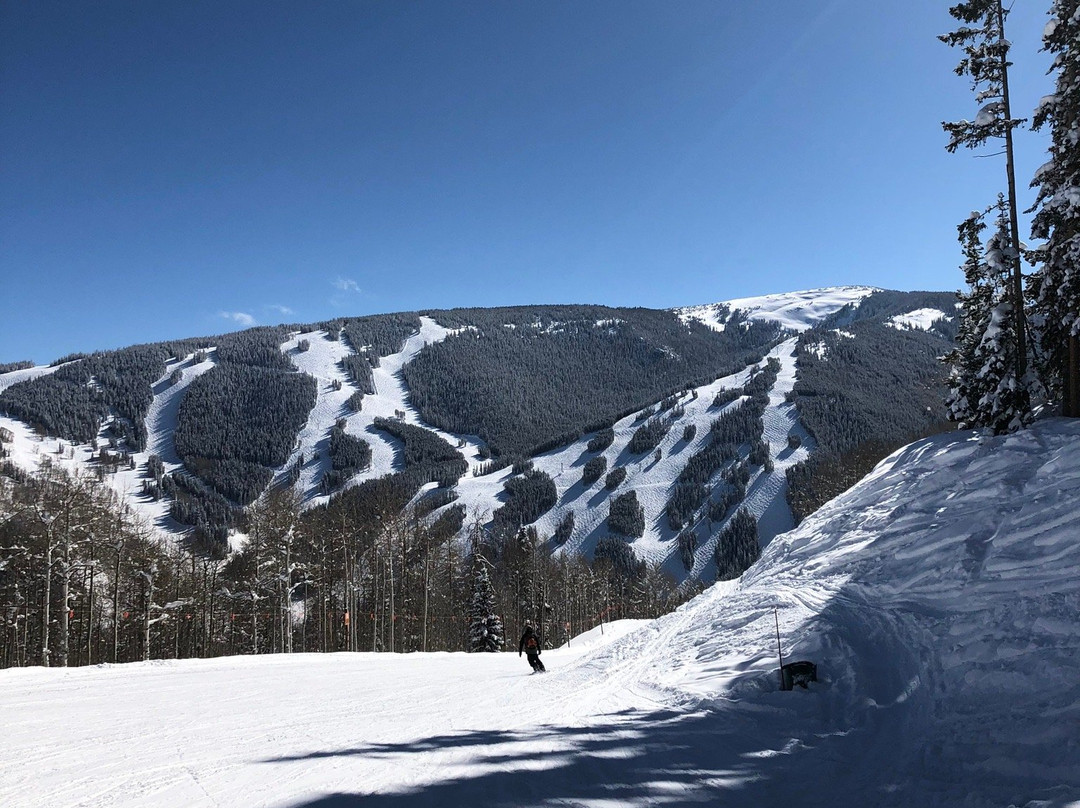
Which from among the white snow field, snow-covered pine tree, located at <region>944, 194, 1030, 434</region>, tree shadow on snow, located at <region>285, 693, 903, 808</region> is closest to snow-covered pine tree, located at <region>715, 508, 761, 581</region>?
snow-covered pine tree, located at <region>944, 194, 1030, 434</region>

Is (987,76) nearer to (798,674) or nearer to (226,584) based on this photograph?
(798,674)

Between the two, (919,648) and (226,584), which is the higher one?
(919,648)

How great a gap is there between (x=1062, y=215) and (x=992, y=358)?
408cm

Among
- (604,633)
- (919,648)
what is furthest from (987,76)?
(604,633)

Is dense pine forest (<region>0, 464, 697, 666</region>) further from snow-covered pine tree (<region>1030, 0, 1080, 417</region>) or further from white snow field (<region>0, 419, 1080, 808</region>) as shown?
snow-covered pine tree (<region>1030, 0, 1080, 417</region>)

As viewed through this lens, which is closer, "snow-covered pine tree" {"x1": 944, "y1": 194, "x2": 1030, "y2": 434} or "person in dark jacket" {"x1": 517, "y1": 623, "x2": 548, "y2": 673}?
"snow-covered pine tree" {"x1": 944, "y1": 194, "x2": 1030, "y2": 434}

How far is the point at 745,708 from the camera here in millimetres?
10531

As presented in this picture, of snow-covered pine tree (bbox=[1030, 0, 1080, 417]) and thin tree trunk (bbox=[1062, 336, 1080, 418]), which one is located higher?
snow-covered pine tree (bbox=[1030, 0, 1080, 417])

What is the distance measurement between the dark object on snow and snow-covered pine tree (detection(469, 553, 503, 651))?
37783 mm

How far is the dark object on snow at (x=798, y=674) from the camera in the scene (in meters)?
10.8

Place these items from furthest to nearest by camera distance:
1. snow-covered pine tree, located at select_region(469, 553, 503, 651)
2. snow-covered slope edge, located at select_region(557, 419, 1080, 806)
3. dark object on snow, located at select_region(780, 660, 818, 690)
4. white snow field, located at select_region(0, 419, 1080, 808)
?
snow-covered pine tree, located at select_region(469, 553, 503, 651) < dark object on snow, located at select_region(780, 660, 818, 690) < snow-covered slope edge, located at select_region(557, 419, 1080, 806) < white snow field, located at select_region(0, 419, 1080, 808)

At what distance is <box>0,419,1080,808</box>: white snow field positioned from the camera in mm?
6707

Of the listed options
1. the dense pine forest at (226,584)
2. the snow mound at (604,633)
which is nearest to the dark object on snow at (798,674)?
the dense pine forest at (226,584)

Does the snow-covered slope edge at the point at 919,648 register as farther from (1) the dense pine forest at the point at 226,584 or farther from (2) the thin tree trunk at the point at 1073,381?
(1) the dense pine forest at the point at 226,584
